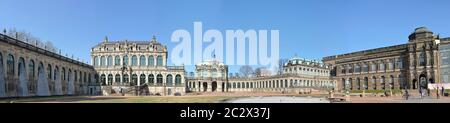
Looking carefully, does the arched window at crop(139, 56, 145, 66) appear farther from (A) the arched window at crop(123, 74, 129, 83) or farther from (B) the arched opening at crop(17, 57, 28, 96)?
(B) the arched opening at crop(17, 57, 28, 96)

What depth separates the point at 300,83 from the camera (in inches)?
3260

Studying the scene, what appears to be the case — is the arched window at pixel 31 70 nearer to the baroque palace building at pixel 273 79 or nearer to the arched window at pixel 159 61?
the arched window at pixel 159 61

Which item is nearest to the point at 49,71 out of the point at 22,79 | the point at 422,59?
the point at 22,79

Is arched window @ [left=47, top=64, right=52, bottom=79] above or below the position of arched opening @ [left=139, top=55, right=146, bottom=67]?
below

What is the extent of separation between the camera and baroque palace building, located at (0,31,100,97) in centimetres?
3734

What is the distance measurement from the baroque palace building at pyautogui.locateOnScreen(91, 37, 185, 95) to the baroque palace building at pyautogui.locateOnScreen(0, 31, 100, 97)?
8732 millimetres

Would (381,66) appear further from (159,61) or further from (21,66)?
(21,66)

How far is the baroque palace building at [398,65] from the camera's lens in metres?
63.2

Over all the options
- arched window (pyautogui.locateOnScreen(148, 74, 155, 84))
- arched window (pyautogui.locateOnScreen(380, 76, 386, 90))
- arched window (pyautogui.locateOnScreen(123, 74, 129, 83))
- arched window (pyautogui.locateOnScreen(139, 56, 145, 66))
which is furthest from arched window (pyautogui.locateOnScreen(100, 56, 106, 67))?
arched window (pyautogui.locateOnScreen(380, 76, 386, 90))

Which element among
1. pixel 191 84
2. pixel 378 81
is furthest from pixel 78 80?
pixel 378 81

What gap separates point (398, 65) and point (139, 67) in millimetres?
50442

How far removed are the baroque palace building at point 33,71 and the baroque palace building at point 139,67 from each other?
8.73 metres
